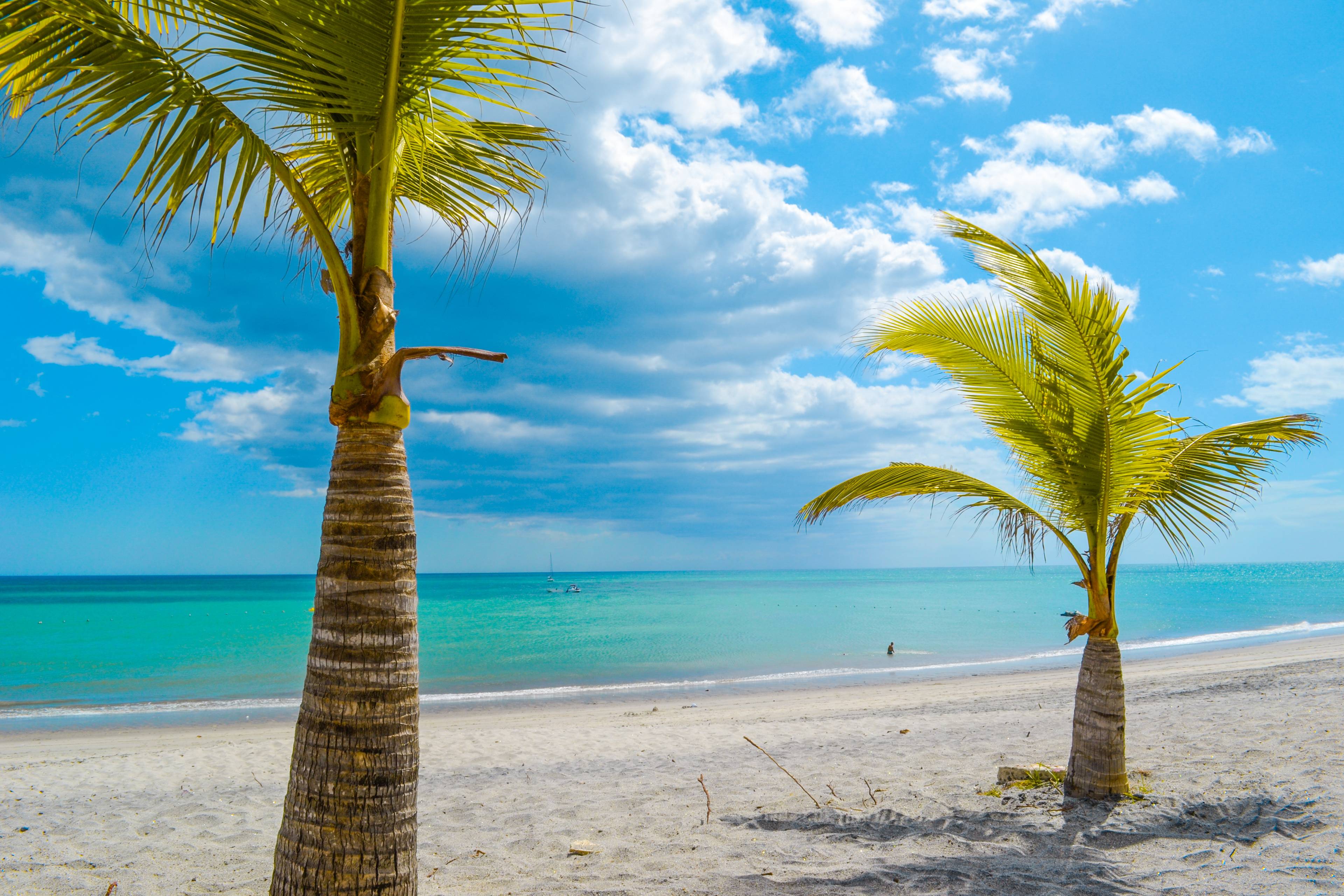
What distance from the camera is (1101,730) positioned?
5.26 m

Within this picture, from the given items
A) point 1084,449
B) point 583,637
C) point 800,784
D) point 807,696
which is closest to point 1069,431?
point 1084,449

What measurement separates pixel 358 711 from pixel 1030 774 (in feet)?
18.6

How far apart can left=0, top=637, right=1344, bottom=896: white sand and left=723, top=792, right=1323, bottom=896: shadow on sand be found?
2 cm

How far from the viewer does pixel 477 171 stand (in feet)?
11.9

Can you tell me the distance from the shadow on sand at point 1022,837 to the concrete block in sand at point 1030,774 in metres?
0.69

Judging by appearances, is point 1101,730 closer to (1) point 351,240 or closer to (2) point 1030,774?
(2) point 1030,774

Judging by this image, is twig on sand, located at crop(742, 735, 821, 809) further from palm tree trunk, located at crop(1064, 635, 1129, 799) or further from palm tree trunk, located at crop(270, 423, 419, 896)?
palm tree trunk, located at crop(270, 423, 419, 896)

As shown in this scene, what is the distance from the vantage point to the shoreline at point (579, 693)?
45.7 feet

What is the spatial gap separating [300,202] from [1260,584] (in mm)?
103189

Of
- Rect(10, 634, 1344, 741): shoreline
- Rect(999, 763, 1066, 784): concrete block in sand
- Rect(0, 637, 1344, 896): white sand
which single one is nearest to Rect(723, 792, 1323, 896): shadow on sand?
Rect(0, 637, 1344, 896): white sand

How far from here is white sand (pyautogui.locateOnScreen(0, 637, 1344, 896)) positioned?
4.14 meters

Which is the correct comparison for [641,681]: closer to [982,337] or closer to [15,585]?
[982,337]

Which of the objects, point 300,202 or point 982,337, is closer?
point 300,202

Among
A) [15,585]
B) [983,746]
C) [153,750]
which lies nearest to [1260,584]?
[983,746]
